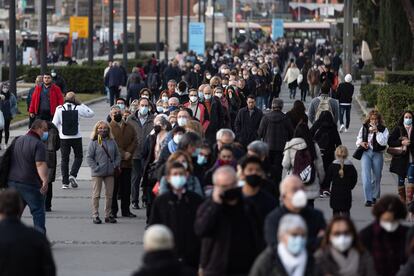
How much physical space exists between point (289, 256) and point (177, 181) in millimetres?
2410

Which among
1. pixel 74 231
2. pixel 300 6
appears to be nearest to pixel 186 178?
pixel 74 231

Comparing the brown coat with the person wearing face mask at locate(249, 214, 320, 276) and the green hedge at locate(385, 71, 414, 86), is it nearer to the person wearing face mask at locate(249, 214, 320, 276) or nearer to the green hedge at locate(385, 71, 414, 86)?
the person wearing face mask at locate(249, 214, 320, 276)

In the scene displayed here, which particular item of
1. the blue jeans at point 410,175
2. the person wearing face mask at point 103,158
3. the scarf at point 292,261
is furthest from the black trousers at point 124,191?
the scarf at point 292,261

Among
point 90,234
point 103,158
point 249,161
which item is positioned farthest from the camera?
point 103,158

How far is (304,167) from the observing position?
17641mm

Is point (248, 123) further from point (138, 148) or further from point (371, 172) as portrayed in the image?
point (138, 148)

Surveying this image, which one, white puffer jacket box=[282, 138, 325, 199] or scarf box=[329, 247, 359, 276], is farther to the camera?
white puffer jacket box=[282, 138, 325, 199]

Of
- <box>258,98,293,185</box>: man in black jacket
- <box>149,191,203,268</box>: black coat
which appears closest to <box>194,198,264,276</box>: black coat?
<box>149,191,203,268</box>: black coat

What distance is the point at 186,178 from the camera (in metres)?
12.3

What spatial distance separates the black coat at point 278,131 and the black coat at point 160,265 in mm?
11372

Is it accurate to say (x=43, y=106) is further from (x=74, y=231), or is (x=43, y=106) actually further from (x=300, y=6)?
(x=300, y=6)

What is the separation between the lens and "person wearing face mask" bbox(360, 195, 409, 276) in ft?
37.0

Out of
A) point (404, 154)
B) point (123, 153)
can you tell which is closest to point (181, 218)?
point (123, 153)

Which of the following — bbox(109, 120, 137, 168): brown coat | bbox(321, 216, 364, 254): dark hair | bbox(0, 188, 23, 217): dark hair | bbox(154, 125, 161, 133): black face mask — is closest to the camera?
bbox(321, 216, 364, 254): dark hair
